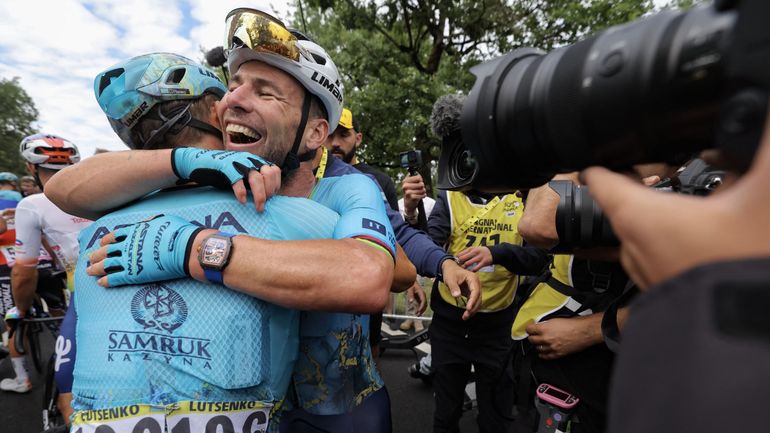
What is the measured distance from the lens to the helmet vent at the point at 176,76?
1.52 m

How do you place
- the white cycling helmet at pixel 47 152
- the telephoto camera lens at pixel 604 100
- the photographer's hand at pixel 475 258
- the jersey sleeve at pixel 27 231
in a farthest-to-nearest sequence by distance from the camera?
1. the white cycling helmet at pixel 47 152
2. the jersey sleeve at pixel 27 231
3. the photographer's hand at pixel 475 258
4. the telephoto camera lens at pixel 604 100

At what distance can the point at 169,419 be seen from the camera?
103 centimetres

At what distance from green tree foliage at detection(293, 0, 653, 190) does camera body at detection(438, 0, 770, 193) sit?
1032 cm

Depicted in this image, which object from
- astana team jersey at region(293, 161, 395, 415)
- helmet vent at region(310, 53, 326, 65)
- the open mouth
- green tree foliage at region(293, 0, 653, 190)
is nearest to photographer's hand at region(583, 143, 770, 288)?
astana team jersey at region(293, 161, 395, 415)

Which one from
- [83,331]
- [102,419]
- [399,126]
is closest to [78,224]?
[83,331]

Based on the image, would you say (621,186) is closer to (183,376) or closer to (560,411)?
(183,376)

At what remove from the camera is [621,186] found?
0.55m

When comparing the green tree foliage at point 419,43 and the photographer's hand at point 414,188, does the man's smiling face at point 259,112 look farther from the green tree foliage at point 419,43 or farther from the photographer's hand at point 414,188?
the green tree foliage at point 419,43

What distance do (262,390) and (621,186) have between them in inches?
41.9

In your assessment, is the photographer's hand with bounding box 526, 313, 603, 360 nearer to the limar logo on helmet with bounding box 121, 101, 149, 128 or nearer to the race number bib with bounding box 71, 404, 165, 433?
the race number bib with bounding box 71, 404, 165, 433

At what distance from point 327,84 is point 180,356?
51.2 inches

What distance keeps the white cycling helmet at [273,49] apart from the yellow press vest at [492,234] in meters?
1.63

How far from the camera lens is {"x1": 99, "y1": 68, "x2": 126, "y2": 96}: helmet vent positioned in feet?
4.88

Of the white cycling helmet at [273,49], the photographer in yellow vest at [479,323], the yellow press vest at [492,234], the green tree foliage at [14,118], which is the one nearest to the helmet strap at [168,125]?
the white cycling helmet at [273,49]
